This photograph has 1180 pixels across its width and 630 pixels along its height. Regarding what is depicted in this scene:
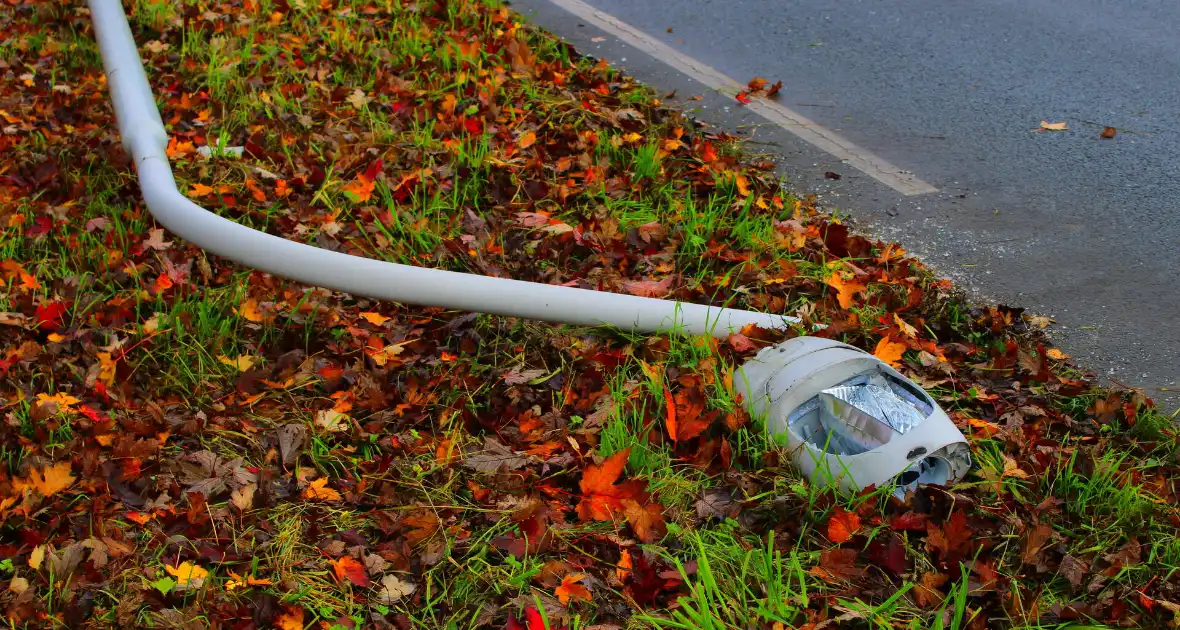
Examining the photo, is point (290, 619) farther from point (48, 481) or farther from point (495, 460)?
point (48, 481)

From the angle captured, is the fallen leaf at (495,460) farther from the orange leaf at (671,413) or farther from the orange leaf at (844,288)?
the orange leaf at (844,288)

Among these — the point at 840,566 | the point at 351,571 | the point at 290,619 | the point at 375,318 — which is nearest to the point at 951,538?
the point at 840,566

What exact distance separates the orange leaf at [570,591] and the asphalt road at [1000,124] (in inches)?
71.1

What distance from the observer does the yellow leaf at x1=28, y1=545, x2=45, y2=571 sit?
2229 mm

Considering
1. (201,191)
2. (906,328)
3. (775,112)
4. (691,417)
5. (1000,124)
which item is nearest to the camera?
(691,417)

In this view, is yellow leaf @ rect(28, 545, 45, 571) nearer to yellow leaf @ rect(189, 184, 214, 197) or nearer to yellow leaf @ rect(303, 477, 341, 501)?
yellow leaf @ rect(303, 477, 341, 501)

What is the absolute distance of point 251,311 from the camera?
3.10 metres

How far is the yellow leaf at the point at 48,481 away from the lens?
244cm

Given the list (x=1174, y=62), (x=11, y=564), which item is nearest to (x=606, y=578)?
(x=11, y=564)

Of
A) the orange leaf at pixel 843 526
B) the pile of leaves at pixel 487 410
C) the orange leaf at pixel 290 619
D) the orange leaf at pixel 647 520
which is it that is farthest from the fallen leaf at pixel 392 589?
the orange leaf at pixel 843 526

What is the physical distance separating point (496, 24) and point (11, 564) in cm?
372

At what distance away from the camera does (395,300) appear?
9.65 ft

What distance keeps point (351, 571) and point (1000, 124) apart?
349cm

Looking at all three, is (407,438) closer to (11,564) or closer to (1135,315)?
(11,564)
